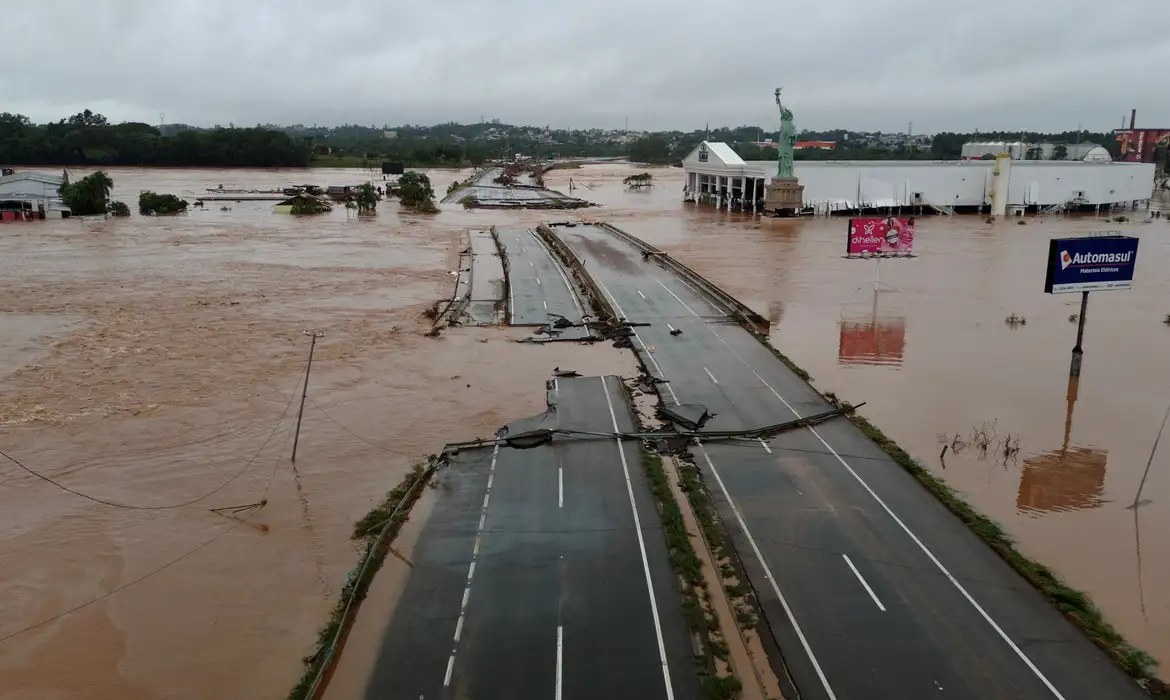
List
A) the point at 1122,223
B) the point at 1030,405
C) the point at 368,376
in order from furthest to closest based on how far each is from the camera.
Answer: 1. the point at 1122,223
2. the point at 368,376
3. the point at 1030,405

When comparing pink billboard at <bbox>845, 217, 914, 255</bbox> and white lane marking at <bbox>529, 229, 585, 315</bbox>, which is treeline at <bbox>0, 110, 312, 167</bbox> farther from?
pink billboard at <bbox>845, 217, 914, 255</bbox>

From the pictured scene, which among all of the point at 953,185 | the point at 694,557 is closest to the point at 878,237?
the point at 694,557

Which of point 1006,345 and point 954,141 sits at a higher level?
point 954,141

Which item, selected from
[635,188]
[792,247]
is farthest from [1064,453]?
[635,188]

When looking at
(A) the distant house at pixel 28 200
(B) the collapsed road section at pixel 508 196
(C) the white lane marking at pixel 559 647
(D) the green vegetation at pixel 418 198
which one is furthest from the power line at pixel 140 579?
(B) the collapsed road section at pixel 508 196

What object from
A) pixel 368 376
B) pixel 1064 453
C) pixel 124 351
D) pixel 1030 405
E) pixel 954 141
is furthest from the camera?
pixel 954 141

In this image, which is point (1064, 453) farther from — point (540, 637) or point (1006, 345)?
point (540, 637)

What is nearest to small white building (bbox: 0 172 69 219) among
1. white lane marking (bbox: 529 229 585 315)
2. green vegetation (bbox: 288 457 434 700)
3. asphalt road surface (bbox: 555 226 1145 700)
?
white lane marking (bbox: 529 229 585 315)
